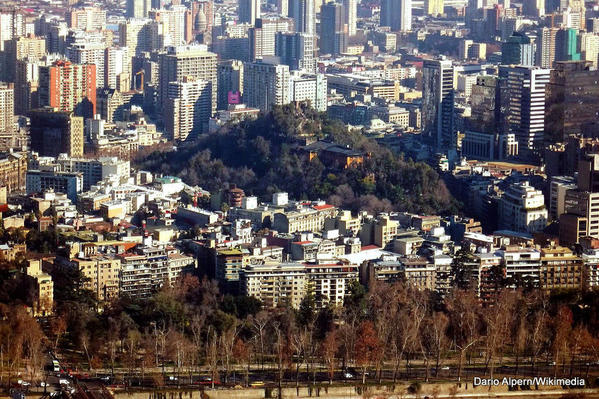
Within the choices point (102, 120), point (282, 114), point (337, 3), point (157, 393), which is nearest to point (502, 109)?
point (282, 114)

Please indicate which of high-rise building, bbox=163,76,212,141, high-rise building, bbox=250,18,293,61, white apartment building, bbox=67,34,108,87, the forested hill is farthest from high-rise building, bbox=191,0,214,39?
the forested hill

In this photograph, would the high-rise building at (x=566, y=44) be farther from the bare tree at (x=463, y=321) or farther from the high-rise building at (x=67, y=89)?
the bare tree at (x=463, y=321)

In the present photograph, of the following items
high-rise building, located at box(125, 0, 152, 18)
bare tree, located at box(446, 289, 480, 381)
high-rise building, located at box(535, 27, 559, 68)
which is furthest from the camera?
high-rise building, located at box(125, 0, 152, 18)

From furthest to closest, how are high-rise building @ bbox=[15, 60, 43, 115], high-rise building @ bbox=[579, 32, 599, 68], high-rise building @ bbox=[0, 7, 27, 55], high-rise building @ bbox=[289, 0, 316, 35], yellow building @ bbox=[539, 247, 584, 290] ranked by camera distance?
high-rise building @ bbox=[289, 0, 316, 35]
high-rise building @ bbox=[579, 32, 599, 68]
high-rise building @ bbox=[0, 7, 27, 55]
high-rise building @ bbox=[15, 60, 43, 115]
yellow building @ bbox=[539, 247, 584, 290]

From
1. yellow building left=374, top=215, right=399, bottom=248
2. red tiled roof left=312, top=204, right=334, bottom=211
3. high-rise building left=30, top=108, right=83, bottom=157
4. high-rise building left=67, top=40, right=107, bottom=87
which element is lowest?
yellow building left=374, top=215, right=399, bottom=248

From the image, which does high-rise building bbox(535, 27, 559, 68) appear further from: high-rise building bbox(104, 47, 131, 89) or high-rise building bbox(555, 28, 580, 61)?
high-rise building bbox(104, 47, 131, 89)

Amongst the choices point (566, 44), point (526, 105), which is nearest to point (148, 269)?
point (526, 105)

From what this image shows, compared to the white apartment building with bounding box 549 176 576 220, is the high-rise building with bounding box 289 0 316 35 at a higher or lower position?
higher
